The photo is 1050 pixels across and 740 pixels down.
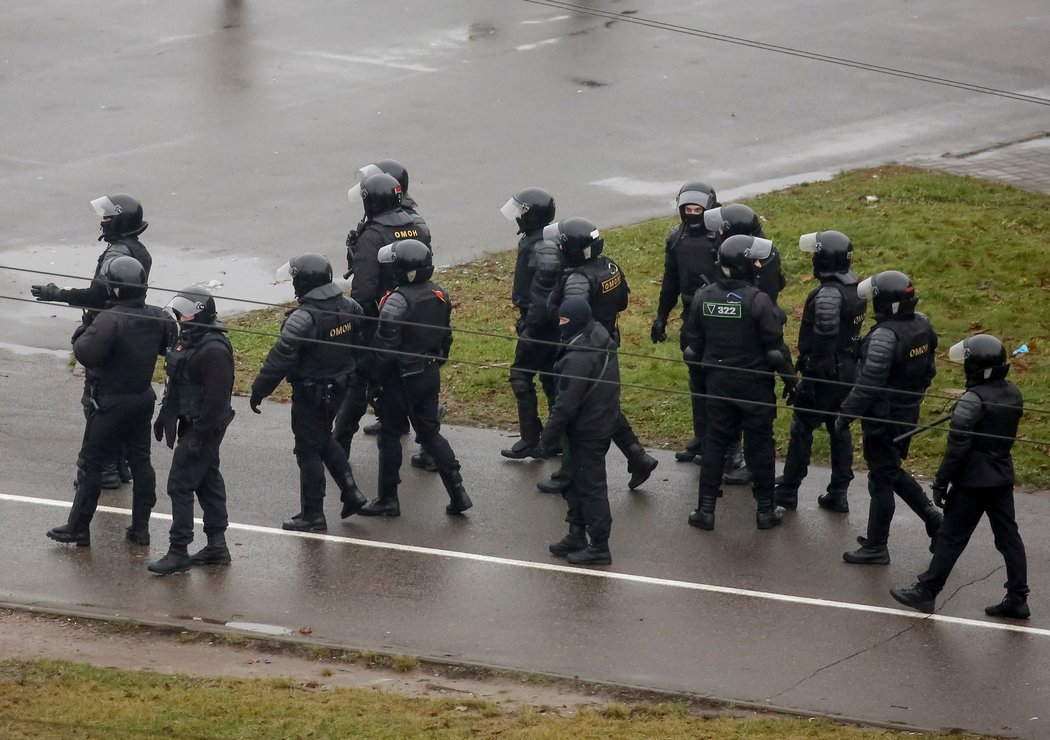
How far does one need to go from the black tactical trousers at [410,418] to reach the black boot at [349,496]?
0.24 m

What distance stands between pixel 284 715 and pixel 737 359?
4144 mm

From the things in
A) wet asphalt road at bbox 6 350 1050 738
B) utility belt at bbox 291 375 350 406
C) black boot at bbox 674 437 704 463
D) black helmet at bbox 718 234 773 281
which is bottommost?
wet asphalt road at bbox 6 350 1050 738

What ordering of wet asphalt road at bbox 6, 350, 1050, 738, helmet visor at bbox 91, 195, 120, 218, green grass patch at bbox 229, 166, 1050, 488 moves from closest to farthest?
wet asphalt road at bbox 6, 350, 1050, 738, helmet visor at bbox 91, 195, 120, 218, green grass patch at bbox 229, 166, 1050, 488

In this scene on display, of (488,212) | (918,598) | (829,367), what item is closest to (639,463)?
(829,367)

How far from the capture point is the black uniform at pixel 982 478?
9727 millimetres

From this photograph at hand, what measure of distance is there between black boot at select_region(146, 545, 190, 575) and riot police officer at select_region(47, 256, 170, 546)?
1.33 ft

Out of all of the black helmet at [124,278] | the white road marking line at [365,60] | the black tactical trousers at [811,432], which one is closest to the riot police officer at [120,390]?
the black helmet at [124,278]

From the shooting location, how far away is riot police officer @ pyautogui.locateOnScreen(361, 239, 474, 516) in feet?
36.1

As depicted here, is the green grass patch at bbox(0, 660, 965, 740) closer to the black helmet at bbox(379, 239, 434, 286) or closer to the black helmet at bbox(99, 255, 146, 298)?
the black helmet at bbox(99, 255, 146, 298)

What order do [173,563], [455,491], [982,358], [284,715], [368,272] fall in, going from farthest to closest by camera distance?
1. [368,272]
2. [455,491]
3. [173,563]
4. [982,358]
5. [284,715]

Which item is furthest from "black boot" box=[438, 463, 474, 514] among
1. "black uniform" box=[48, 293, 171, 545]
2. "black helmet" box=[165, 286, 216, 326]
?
"black helmet" box=[165, 286, 216, 326]

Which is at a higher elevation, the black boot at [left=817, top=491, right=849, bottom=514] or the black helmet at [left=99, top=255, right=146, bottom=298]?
the black helmet at [left=99, top=255, right=146, bottom=298]

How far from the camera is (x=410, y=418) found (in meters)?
11.2

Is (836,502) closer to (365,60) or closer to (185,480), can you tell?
(185,480)
